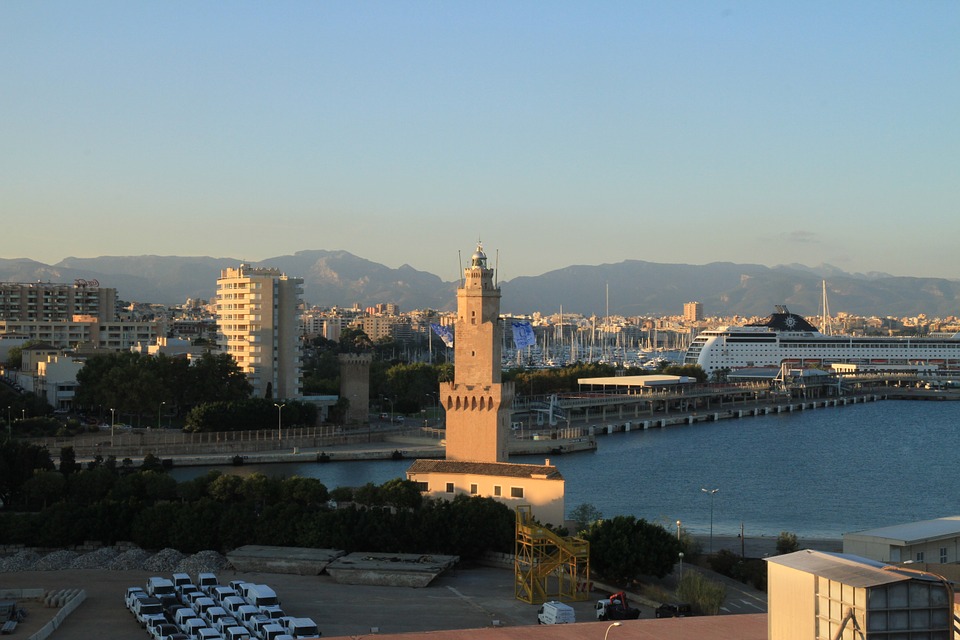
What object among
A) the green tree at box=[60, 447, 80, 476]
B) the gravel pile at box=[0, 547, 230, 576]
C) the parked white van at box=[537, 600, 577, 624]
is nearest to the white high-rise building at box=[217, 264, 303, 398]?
the green tree at box=[60, 447, 80, 476]

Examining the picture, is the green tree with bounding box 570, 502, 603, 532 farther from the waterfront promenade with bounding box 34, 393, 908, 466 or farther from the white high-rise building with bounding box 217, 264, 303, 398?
the white high-rise building with bounding box 217, 264, 303, 398

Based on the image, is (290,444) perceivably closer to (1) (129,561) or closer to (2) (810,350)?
(1) (129,561)

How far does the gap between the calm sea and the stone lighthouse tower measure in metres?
4.65

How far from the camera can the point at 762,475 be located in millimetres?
35531

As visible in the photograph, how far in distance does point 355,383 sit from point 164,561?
2839cm

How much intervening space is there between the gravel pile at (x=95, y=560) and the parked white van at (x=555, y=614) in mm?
7865

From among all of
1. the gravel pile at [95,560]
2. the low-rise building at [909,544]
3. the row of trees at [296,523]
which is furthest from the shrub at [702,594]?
the gravel pile at [95,560]

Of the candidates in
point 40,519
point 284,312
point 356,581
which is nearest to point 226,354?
point 284,312

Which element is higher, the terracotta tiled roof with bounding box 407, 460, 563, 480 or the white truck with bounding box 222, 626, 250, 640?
the terracotta tiled roof with bounding box 407, 460, 563, 480

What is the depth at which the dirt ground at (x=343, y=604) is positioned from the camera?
1494 centimetres

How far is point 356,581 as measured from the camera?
1789 centimetres

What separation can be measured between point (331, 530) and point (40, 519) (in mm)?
5503

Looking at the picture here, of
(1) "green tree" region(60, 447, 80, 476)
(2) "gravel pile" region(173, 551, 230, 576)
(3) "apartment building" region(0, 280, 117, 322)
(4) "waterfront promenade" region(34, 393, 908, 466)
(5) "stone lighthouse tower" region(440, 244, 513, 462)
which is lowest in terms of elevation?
(2) "gravel pile" region(173, 551, 230, 576)

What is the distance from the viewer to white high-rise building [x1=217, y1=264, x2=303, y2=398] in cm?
4778
